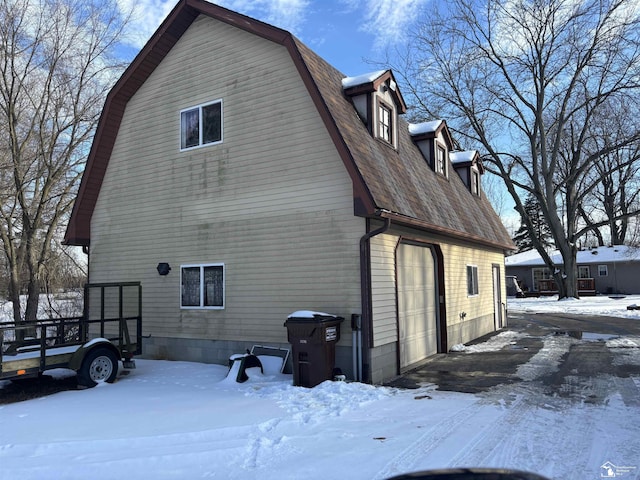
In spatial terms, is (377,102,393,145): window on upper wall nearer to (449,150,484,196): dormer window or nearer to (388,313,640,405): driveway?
(388,313,640,405): driveway

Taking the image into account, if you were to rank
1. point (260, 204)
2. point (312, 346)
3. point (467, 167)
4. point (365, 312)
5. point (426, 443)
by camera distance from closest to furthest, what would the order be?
1. point (426, 443)
2. point (312, 346)
3. point (365, 312)
4. point (260, 204)
5. point (467, 167)

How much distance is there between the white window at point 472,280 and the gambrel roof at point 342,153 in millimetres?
1035

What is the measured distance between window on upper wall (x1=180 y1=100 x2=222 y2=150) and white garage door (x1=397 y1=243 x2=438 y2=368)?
4.75 meters

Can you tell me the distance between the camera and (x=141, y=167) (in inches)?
455

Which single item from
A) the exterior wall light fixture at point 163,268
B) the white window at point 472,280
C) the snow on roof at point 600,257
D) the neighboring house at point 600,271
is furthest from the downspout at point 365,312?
the snow on roof at point 600,257

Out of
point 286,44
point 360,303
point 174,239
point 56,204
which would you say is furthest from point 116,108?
point 56,204

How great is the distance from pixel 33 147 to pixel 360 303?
1972 centimetres

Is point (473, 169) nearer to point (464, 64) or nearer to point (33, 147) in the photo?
point (464, 64)

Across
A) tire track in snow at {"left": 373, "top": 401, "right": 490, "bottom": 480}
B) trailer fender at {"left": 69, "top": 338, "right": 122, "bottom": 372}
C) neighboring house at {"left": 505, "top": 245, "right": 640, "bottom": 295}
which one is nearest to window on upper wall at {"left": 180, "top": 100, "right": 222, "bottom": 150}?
trailer fender at {"left": 69, "top": 338, "right": 122, "bottom": 372}

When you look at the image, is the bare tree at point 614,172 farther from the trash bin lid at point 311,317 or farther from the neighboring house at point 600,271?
the trash bin lid at point 311,317

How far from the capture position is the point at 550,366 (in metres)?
9.79

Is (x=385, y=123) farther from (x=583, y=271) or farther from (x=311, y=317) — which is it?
(x=583, y=271)

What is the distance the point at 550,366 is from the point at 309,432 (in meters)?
6.37

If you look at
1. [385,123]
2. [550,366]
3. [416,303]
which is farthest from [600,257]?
[385,123]
